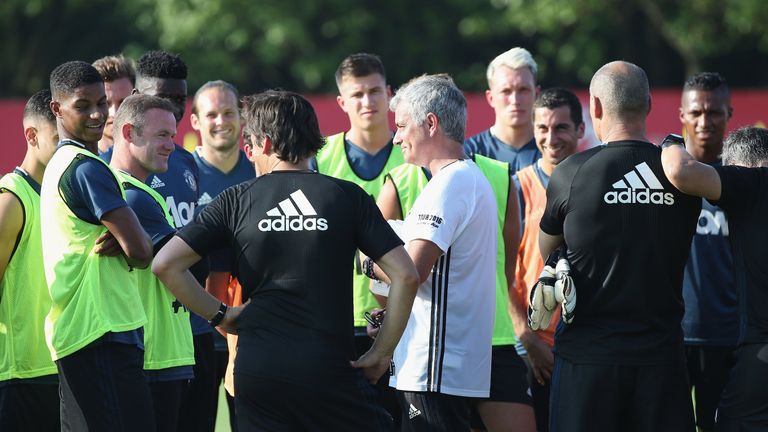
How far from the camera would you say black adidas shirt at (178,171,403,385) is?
4633 mm

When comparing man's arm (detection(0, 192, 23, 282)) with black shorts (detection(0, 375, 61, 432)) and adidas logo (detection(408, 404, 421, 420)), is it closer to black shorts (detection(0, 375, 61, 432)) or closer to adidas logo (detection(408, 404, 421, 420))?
black shorts (detection(0, 375, 61, 432))

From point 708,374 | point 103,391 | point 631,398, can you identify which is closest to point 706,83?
point 708,374

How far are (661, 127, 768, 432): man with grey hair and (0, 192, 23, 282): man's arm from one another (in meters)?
3.26

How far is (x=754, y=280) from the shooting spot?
17.0 ft

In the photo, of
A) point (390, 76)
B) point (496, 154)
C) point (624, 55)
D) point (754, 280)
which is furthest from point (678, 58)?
point (754, 280)

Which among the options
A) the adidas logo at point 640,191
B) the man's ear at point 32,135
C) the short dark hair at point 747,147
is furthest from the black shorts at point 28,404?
the short dark hair at point 747,147

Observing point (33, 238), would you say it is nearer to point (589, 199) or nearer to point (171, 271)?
point (171, 271)

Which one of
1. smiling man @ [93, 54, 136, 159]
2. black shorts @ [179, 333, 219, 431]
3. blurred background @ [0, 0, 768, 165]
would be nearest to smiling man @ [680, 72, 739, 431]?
black shorts @ [179, 333, 219, 431]

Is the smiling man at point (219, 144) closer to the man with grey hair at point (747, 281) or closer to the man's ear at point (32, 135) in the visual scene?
the man's ear at point (32, 135)

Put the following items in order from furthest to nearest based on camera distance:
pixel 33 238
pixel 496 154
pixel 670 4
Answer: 1. pixel 670 4
2. pixel 496 154
3. pixel 33 238

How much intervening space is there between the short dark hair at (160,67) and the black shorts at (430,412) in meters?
3.02

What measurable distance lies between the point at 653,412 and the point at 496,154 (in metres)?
3.02

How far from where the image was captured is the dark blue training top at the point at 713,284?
7.26 meters

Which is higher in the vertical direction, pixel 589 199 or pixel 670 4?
pixel 670 4
